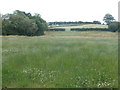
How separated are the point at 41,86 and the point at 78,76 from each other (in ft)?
4.89

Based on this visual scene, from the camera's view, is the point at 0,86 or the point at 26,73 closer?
the point at 0,86

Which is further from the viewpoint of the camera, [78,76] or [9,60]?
[9,60]

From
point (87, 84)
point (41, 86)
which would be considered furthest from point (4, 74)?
point (87, 84)

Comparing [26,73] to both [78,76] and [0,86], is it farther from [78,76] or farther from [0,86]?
[78,76]

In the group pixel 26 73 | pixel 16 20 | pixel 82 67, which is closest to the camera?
pixel 26 73

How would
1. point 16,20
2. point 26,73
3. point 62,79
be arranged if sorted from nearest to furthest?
point 62,79
point 26,73
point 16,20

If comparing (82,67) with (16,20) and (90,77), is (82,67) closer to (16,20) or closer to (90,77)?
(90,77)

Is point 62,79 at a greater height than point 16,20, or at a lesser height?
lesser

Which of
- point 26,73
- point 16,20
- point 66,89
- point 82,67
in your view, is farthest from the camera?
point 16,20

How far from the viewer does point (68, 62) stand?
9.90 metres

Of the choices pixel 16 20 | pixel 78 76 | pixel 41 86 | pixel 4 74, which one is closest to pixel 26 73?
pixel 4 74

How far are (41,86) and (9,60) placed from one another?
382 centimetres

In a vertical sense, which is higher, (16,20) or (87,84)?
(16,20)

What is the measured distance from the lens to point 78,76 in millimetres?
7992
